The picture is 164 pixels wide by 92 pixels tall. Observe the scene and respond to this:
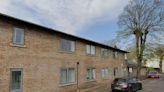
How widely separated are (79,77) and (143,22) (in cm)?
2344

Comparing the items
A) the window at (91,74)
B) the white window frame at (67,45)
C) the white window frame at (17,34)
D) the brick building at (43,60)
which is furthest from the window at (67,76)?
the white window frame at (17,34)

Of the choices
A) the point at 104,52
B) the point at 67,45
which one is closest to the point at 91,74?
the point at 104,52

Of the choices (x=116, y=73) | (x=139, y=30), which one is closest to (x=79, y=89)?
(x=116, y=73)

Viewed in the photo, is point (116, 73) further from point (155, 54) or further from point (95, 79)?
point (155, 54)

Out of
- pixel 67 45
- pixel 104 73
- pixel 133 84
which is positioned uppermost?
pixel 67 45

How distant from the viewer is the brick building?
13812mm

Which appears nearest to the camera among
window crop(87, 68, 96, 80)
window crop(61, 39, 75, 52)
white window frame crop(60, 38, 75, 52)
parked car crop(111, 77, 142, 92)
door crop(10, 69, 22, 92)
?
door crop(10, 69, 22, 92)

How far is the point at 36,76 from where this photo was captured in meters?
16.2

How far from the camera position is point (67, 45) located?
814 inches

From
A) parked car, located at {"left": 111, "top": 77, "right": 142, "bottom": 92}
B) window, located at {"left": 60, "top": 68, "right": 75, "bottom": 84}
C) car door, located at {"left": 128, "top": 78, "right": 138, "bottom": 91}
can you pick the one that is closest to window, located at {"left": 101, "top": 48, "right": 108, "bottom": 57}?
car door, located at {"left": 128, "top": 78, "right": 138, "bottom": 91}

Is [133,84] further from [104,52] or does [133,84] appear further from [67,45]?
[104,52]

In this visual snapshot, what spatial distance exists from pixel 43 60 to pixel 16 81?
10.6 feet

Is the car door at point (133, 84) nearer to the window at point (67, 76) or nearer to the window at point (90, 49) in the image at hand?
the window at point (67, 76)

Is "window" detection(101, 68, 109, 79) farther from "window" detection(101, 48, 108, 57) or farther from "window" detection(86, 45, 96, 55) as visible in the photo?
"window" detection(86, 45, 96, 55)
